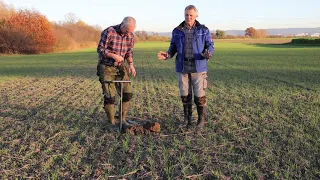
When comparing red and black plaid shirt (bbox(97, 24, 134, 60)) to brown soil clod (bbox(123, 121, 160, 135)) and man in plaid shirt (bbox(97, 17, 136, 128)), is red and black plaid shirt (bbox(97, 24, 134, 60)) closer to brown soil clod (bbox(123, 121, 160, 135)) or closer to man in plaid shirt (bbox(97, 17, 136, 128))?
man in plaid shirt (bbox(97, 17, 136, 128))

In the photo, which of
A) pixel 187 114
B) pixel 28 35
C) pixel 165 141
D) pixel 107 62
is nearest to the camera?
pixel 165 141

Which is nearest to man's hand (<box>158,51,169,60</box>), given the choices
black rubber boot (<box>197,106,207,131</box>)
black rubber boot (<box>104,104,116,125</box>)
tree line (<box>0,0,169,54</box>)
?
black rubber boot (<box>197,106,207,131</box>)

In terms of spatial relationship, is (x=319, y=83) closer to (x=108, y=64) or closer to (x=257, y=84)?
(x=257, y=84)

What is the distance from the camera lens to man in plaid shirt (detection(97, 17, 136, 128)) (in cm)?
550

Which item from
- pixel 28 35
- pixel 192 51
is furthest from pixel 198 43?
pixel 28 35

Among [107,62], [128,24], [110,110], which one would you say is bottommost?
[110,110]

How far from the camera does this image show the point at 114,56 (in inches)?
216

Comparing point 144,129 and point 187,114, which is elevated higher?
point 187,114

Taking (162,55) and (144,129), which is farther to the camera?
(162,55)

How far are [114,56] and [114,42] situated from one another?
299 millimetres

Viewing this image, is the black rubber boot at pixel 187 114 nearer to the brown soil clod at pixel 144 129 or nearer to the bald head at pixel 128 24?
the brown soil clod at pixel 144 129

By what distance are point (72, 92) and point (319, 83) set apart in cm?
930

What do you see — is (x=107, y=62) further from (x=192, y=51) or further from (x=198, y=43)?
(x=198, y=43)

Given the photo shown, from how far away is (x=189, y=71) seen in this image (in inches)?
227
